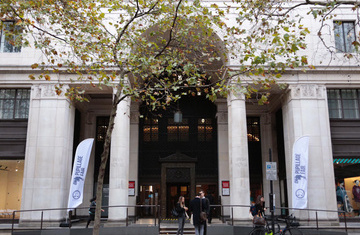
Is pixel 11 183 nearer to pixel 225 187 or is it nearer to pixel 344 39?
pixel 225 187

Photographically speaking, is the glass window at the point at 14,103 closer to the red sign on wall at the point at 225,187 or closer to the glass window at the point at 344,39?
the red sign on wall at the point at 225,187

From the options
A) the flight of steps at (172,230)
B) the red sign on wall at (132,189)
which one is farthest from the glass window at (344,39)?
the red sign on wall at (132,189)

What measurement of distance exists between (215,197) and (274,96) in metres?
7.93

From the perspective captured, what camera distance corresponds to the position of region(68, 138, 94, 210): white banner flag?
54.6 feet

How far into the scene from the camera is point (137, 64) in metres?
12.0

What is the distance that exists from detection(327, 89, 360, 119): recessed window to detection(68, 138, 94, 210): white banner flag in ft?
46.0

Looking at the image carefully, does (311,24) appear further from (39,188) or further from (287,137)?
(39,188)

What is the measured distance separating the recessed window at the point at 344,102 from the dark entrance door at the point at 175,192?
34.5 feet

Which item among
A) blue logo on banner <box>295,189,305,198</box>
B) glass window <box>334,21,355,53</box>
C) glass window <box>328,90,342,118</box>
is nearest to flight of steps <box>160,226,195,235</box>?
blue logo on banner <box>295,189,305,198</box>

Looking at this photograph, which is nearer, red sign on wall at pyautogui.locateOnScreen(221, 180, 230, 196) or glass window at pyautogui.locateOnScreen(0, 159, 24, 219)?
glass window at pyautogui.locateOnScreen(0, 159, 24, 219)

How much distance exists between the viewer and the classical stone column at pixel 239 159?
17.4 meters

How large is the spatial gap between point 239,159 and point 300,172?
3.14 m

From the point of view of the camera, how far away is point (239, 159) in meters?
17.9

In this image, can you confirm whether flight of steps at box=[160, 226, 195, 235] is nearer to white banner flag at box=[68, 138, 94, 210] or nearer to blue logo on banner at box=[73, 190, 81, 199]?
white banner flag at box=[68, 138, 94, 210]
